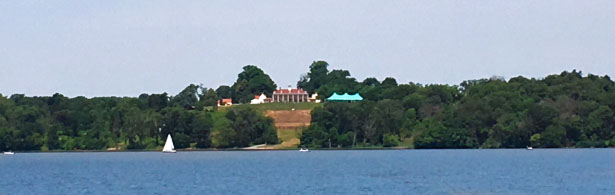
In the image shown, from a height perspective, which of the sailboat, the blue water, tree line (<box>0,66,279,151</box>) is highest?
tree line (<box>0,66,279,151</box>)

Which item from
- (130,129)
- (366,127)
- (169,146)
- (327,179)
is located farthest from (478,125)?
(327,179)

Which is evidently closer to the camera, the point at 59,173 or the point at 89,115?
the point at 59,173

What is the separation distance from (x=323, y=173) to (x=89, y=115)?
107080mm

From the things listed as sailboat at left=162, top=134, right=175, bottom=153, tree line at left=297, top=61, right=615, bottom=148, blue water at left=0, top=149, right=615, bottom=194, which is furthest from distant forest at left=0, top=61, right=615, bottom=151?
blue water at left=0, top=149, right=615, bottom=194

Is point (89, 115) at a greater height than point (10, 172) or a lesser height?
greater

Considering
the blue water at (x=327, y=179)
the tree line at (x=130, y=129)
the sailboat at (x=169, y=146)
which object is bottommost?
the blue water at (x=327, y=179)

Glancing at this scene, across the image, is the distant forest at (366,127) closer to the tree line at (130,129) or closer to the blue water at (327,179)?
the tree line at (130,129)

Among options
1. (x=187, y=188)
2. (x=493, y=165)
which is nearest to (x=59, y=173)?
(x=187, y=188)

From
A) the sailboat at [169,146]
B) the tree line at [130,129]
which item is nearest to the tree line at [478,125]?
the tree line at [130,129]

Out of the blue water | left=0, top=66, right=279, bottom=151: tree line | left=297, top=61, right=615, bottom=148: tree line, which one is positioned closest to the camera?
the blue water

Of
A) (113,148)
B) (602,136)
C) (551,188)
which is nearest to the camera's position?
(551,188)

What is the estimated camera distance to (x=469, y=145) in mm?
173750

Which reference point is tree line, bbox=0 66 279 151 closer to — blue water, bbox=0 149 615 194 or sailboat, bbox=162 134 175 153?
sailboat, bbox=162 134 175 153

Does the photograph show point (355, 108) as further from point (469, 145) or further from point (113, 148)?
point (113, 148)
